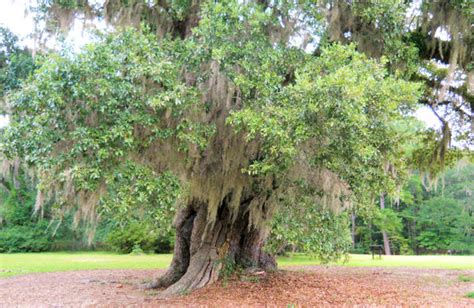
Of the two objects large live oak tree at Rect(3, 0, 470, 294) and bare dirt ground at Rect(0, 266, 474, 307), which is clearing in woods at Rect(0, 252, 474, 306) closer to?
bare dirt ground at Rect(0, 266, 474, 307)

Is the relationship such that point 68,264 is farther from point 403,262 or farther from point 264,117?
point 403,262

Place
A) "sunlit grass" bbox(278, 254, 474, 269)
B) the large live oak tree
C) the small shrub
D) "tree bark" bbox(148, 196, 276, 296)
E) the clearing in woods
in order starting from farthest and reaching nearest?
the small shrub
"sunlit grass" bbox(278, 254, 474, 269)
"tree bark" bbox(148, 196, 276, 296)
the clearing in woods
the large live oak tree

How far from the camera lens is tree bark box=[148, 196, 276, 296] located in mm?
8531

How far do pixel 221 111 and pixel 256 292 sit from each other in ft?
11.7

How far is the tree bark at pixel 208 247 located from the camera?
8531 mm

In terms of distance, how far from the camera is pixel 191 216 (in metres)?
9.47

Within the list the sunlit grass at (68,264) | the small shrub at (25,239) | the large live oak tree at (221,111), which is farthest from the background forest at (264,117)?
the small shrub at (25,239)

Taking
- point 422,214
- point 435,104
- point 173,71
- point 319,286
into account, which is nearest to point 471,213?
point 422,214

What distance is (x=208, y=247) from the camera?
8.86 metres

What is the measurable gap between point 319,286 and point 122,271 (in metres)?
6.16

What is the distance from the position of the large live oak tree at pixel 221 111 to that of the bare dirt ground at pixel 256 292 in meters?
1.65

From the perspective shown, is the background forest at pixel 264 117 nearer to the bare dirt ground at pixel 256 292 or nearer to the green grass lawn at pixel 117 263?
the bare dirt ground at pixel 256 292

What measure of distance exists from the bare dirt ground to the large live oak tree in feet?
5.42

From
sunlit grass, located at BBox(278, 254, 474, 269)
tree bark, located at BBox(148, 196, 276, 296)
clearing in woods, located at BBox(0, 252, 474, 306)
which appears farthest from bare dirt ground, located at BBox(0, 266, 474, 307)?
sunlit grass, located at BBox(278, 254, 474, 269)
